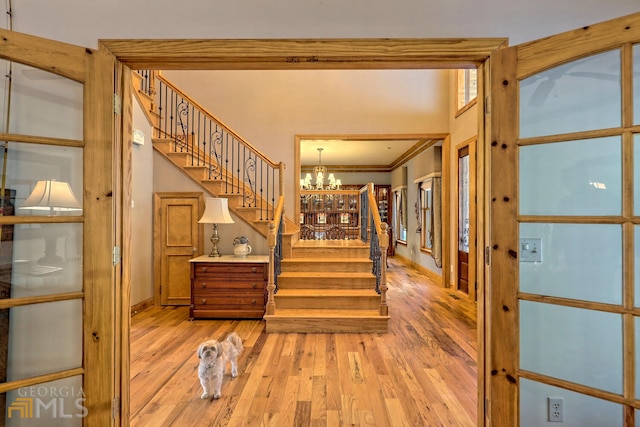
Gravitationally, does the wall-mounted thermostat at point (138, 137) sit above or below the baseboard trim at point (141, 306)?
above

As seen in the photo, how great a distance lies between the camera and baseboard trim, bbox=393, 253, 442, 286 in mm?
6423

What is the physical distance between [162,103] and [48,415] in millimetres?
5240

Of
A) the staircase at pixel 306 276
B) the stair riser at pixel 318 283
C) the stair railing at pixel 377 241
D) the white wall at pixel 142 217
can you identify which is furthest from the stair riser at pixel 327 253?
the white wall at pixel 142 217

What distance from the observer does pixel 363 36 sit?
1763 mm

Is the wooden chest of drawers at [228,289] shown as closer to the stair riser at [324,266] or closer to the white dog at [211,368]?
the stair riser at [324,266]

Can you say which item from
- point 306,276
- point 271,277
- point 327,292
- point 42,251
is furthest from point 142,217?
point 42,251

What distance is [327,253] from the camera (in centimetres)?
499

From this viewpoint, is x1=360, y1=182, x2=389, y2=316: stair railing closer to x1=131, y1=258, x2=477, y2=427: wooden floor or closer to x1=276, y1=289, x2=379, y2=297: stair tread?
x1=276, y1=289, x2=379, y2=297: stair tread

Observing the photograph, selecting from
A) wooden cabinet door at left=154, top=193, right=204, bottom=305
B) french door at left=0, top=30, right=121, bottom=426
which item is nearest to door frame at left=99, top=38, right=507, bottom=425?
french door at left=0, top=30, right=121, bottom=426

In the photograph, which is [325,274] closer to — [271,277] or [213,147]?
[271,277]

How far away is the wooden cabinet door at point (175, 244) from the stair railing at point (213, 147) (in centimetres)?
75

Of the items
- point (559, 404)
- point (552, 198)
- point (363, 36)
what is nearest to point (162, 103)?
point (363, 36)

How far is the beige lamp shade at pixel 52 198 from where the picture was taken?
159 centimetres

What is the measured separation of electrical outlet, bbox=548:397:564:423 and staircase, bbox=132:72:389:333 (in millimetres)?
2239
